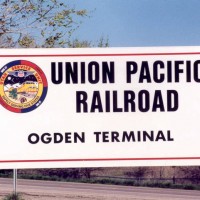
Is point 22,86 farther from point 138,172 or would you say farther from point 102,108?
point 138,172

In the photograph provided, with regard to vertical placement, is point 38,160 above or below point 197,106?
below

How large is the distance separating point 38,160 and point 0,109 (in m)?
0.98

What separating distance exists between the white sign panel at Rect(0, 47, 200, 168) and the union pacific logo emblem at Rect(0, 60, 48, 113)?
0.02 m

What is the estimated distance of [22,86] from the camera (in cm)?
948

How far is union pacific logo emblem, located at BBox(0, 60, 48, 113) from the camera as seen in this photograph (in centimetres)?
948

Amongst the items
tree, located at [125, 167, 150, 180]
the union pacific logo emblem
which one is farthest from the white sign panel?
tree, located at [125, 167, 150, 180]

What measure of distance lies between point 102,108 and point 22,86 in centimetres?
128

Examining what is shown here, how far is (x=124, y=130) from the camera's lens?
9758 millimetres

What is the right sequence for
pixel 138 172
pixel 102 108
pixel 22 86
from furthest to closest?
pixel 138 172, pixel 102 108, pixel 22 86

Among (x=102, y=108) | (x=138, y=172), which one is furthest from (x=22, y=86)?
(x=138, y=172)

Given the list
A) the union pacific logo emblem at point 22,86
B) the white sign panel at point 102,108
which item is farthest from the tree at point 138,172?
the union pacific logo emblem at point 22,86

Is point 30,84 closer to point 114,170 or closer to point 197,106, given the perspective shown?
point 197,106

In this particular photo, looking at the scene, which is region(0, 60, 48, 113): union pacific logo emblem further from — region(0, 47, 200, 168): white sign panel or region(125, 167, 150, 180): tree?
region(125, 167, 150, 180): tree

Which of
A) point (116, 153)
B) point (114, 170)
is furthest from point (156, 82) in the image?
point (114, 170)
